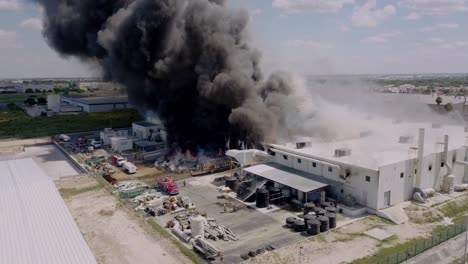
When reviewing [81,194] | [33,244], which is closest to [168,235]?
[33,244]

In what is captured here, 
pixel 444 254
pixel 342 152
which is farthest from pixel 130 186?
pixel 444 254

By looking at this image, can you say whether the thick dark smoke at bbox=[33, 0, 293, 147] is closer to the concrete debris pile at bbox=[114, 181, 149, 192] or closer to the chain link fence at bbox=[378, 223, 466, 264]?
the concrete debris pile at bbox=[114, 181, 149, 192]

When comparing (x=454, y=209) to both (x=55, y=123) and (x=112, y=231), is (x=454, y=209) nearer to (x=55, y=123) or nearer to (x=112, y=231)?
(x=112, y=231)

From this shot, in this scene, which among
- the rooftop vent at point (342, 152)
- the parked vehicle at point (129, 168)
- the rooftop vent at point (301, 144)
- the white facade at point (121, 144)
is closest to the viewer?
the rooftop vent at point (342, 152)

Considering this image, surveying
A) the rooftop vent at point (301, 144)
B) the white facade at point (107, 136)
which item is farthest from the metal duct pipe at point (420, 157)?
the white facade at point (107, 136)

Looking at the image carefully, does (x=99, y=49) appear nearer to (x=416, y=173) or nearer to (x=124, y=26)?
(x=124, y=26)

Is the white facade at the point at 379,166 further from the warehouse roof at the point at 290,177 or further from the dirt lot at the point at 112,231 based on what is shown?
the dirt lot at the point at 112,231
